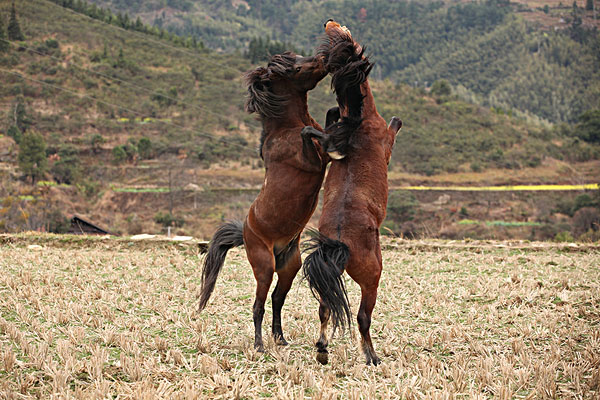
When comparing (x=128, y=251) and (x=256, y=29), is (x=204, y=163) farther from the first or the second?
(x=256, y=29)

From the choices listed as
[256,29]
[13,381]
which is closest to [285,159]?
[13,381]

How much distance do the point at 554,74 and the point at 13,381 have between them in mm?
129590

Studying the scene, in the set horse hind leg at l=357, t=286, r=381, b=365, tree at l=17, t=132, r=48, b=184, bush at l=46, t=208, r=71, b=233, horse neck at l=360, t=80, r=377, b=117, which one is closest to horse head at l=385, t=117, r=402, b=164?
horse neck at l=360, t=80, r=377, b=117

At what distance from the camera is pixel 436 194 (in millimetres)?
39812

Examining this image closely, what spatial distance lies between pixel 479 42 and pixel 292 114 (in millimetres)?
150936

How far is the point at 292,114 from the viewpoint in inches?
213

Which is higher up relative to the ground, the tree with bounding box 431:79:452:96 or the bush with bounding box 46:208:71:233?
the tree with bounding box 431:79:452:96

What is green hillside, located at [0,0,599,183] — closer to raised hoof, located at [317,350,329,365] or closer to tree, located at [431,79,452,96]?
tree, located at [431,79,452,96]

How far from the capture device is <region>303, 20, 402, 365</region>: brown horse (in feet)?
15.0

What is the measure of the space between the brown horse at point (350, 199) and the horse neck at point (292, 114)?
1.80 feet

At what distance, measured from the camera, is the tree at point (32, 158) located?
3503cm

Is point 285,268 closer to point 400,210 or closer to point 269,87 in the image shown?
point 269,87

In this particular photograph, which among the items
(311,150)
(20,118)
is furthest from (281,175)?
(20,118)

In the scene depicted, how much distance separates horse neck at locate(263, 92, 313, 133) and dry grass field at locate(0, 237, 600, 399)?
2.01 metres
